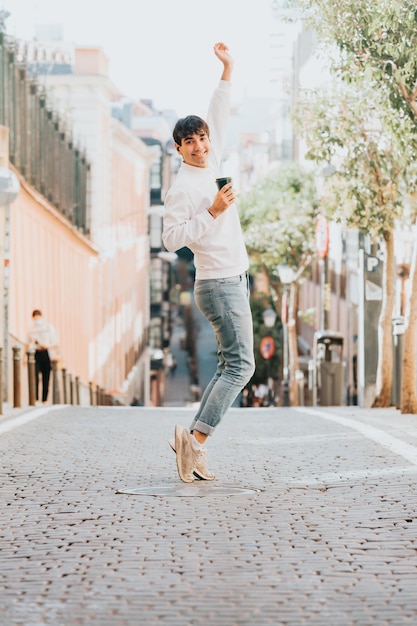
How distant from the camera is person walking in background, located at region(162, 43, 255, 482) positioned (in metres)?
7.59

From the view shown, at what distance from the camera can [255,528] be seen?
6.24m

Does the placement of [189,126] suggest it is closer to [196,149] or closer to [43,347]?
[196,149]

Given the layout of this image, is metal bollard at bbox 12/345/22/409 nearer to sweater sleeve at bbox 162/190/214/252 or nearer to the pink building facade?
the pink building facade

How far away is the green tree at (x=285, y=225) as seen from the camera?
4744 cm

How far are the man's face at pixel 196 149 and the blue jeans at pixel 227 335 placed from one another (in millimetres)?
629

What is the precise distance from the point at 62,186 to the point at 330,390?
12.8 meters

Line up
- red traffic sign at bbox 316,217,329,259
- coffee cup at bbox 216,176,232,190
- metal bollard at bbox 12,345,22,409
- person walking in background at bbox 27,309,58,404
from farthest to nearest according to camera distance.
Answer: red traffic sign at bbox 316,217,329,259, person walking in background at bbox 27,309,58,404, metal bollard at bbox 12,345,22,409, coffee cup at bbox 216,176,232,190

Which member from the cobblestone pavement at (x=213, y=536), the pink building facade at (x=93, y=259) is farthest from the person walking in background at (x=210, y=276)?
the pink building facade at (x=93, y=259)

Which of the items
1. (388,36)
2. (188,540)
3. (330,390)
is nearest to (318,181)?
(330,390)

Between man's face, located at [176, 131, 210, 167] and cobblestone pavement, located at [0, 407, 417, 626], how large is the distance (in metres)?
1.70

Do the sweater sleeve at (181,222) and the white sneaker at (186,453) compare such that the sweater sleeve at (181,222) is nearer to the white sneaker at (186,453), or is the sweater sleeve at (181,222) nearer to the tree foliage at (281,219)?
the white sneaker at (186,453)

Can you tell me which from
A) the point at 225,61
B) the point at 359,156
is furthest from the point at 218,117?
the point at 359,156

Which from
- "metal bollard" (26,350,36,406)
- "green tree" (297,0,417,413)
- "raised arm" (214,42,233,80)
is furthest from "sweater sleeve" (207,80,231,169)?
"metal bollard" (26,350,36,406)

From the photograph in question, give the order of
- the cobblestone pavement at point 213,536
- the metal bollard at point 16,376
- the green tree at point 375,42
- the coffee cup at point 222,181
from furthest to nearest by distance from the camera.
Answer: the metal bollard at point 16,376 → the green tree at point 375,42 → the coffee cup at point 222,181 → the cobblestone pavement at point 213,536
